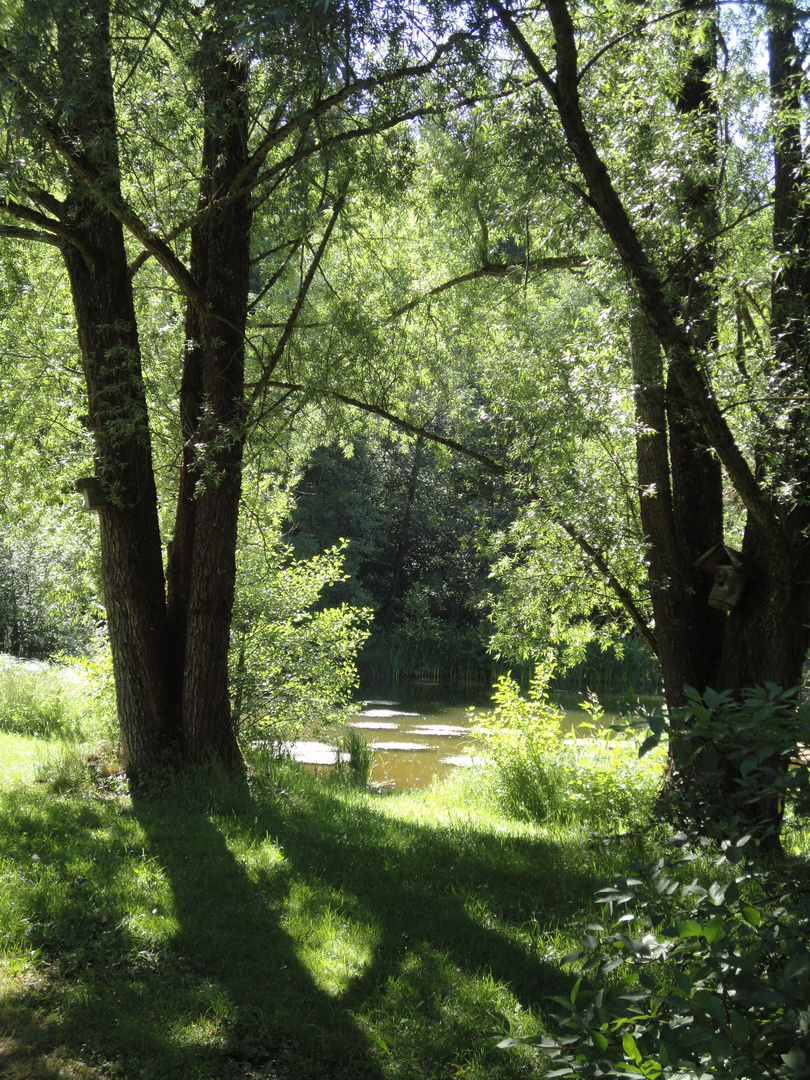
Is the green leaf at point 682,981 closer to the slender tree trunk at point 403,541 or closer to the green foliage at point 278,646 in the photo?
the green foliage at point 278,646

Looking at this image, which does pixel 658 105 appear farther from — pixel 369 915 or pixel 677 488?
pixel 369 915

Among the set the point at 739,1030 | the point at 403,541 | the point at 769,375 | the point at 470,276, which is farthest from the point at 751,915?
the point at 403,541

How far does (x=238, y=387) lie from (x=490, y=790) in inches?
172

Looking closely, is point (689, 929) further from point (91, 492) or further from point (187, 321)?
point (187, 321)

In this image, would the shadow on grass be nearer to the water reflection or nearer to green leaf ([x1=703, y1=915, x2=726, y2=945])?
green leaf ([x1=703, y1=915, x2=726, y2=945])

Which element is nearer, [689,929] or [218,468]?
[689,929]

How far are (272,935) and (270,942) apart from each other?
59 millimetres

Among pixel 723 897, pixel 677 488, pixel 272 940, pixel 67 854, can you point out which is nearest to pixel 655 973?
pixel 272 940

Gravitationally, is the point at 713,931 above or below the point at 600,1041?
above

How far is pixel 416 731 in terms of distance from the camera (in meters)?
16.4

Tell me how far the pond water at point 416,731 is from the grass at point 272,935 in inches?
135

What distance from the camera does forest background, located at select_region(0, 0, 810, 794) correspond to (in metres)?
4.62

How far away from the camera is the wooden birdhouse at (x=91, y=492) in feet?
21.1

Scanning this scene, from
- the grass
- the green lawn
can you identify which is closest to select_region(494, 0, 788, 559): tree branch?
the grass
